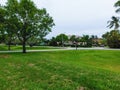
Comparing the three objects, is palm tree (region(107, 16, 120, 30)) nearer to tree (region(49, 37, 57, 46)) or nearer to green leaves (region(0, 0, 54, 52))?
green leaves (region(0, 0, 54, 52))

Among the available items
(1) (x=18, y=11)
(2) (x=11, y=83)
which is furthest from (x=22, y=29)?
(2) (x=11, y=83)

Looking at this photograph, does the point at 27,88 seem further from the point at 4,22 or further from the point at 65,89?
the point at 4,22

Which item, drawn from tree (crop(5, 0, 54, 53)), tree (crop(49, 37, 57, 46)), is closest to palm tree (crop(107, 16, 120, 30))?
tree (crop(5, 0, 54, 53))

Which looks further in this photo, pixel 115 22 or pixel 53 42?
pixel 53 42

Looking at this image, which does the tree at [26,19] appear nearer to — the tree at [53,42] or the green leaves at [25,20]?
the green leaves at [25,20]

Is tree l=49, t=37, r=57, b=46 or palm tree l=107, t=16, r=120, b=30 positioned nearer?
palm tree l=107, t=16, r=120, b=30

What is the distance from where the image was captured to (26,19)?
43.1 metres

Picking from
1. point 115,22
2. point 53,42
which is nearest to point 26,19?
point 115,22

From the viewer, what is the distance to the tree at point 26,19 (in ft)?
140

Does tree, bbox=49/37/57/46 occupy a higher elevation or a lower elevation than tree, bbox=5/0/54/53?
lower

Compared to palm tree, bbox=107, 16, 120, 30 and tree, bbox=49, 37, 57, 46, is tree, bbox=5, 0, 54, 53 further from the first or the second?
tree, bbox=49, 37, 57, 46

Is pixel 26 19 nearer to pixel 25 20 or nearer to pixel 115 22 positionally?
pixel 25 20

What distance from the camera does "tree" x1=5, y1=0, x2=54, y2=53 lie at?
42.5 meters

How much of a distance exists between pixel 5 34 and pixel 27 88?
110 feet
